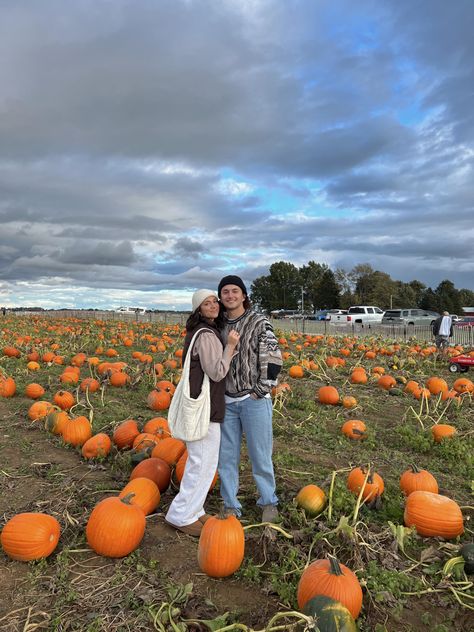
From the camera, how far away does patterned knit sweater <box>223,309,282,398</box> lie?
12.6ft

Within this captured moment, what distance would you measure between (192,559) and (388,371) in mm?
9311

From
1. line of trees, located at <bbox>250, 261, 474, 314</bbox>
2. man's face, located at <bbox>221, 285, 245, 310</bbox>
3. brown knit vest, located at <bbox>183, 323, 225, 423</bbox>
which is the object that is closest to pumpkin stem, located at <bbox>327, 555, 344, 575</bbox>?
brown knit vest, located at <bbox>183, 323, 225, 423</bbox>

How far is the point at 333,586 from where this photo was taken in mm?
2684

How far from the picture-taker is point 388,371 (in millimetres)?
11891

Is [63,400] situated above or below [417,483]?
above

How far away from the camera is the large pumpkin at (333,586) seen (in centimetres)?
267

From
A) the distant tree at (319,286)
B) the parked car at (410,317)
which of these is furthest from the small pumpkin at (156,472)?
the distant tree at (319,286)

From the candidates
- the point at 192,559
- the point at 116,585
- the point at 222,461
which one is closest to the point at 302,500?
the point at 222,461

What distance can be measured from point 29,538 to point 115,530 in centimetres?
60

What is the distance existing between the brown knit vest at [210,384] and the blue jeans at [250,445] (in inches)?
5.4

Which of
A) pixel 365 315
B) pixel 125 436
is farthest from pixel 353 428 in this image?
pixel 365 315

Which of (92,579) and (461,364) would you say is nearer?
(92,579)

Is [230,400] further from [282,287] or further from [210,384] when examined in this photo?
[282,287]

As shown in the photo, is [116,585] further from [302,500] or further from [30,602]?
[302,500]
